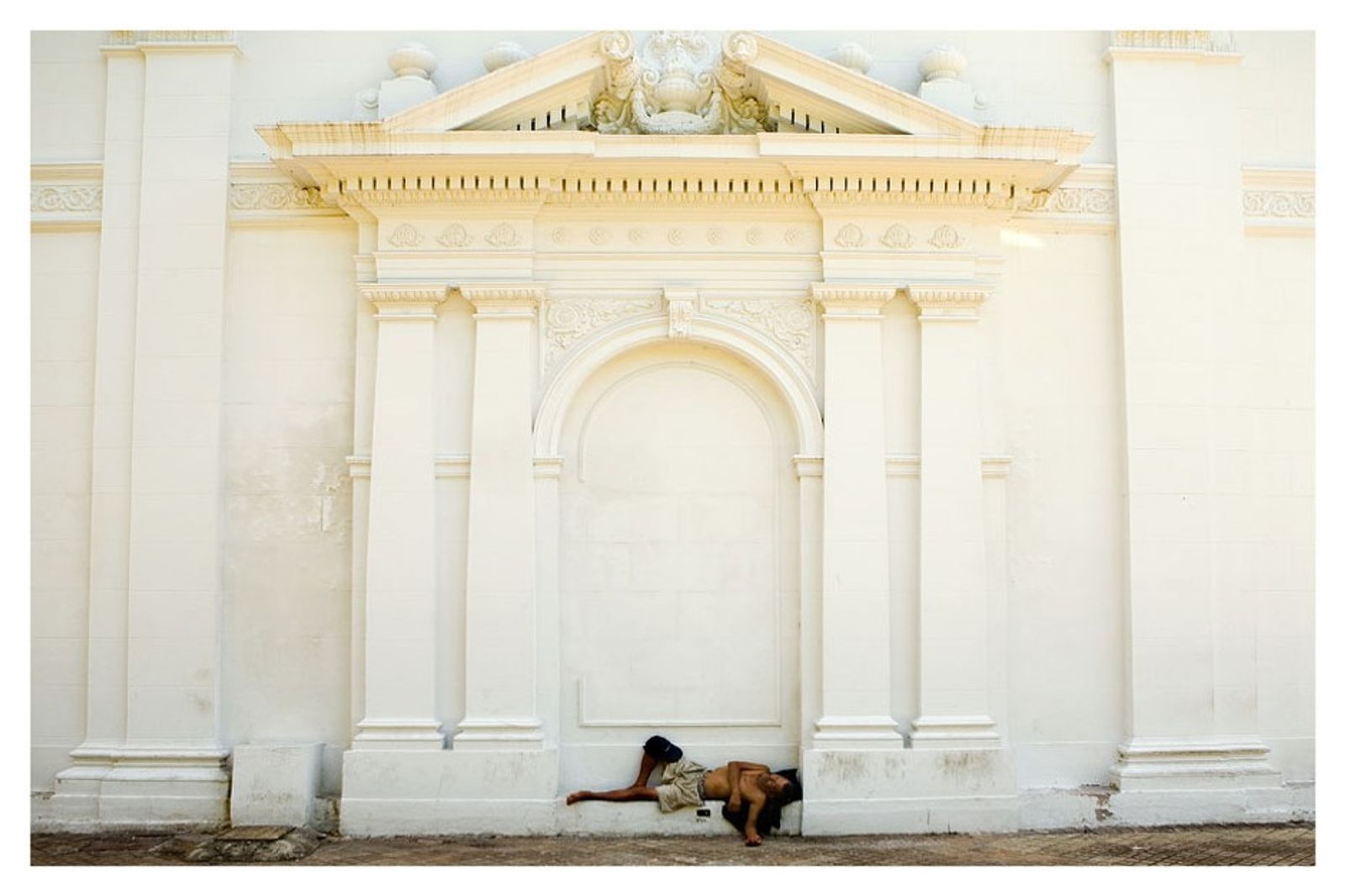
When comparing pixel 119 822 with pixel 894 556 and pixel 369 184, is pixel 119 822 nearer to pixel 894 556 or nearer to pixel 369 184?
pixel 369 184

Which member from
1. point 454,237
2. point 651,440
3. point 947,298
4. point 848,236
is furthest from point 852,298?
point 454,237

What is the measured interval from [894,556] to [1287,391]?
3.92 m

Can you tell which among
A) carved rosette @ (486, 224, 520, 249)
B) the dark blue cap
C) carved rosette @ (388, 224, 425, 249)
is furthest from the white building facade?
the dark blue cap

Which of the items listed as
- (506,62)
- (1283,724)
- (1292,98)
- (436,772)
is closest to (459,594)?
(436,772)

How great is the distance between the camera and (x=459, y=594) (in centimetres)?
1224

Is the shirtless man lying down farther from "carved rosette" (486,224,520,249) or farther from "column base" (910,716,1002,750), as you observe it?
"carved rosette" (486,224,520,249)

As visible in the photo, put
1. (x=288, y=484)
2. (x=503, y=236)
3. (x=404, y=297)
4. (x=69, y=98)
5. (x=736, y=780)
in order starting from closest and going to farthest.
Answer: (x=736, y=780)
(x=404, y=297)
(x=503, y=236)
(x=288, y=484)
(x=69, y=98)

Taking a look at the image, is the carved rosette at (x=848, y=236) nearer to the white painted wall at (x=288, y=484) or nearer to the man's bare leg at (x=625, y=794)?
the white painted wall at (x=288, y=484)

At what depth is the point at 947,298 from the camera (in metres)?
12.4

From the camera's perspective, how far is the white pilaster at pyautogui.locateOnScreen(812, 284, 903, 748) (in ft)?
39.7

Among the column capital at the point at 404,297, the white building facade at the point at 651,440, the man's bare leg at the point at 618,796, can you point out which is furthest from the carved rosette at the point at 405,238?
the man's bare leg at the point at 618,796

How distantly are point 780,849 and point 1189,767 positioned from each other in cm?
368

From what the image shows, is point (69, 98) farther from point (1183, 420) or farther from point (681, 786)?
point (1183, 420)

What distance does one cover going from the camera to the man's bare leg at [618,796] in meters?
11.9
